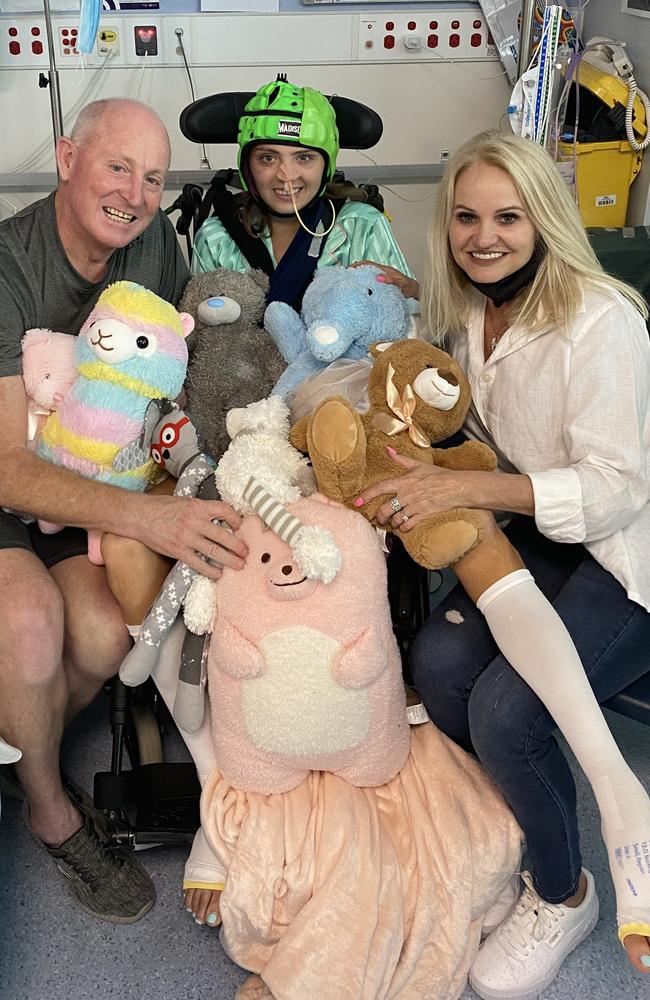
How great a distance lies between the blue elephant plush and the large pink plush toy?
40 cm

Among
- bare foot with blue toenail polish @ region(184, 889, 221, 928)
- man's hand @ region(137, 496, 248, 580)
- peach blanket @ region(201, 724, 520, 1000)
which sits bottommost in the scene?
bare foot with blue toenail polish @ region(184, 889, 221, 928)

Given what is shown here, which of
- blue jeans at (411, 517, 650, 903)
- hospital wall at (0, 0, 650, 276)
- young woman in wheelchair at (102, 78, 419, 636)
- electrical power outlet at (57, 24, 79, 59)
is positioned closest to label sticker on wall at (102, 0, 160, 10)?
hospital wall at (0, 0, 650, 276)

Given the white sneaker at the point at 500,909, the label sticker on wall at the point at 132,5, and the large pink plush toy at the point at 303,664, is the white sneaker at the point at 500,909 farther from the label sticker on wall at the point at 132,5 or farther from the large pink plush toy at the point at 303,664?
the label sticker on wall at the point at 132,5

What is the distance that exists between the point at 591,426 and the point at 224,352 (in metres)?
0.79

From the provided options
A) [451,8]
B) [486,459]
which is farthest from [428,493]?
[451,8]

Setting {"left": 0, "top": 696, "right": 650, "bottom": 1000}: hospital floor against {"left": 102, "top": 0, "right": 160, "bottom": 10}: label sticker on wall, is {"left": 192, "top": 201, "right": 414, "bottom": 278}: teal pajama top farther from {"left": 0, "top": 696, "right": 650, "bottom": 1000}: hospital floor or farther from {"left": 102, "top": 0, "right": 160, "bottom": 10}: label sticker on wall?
{"left": 102, "top": 0, "right": 160, "bottom": 10}: label sticker on wall

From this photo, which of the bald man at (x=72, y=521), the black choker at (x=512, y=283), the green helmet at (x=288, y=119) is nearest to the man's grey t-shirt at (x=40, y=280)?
the bald man at (x=72, y=521)

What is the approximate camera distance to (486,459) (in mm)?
1754

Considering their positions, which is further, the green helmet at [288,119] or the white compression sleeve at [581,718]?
the green helmet at [288,119]

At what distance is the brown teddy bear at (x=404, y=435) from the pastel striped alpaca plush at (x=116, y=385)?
0.96ft

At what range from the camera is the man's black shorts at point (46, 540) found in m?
1.89

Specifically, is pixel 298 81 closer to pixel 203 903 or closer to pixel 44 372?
pixel 44 372

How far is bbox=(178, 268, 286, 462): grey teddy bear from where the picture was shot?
198 cm

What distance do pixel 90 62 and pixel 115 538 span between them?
2317 millimetres
